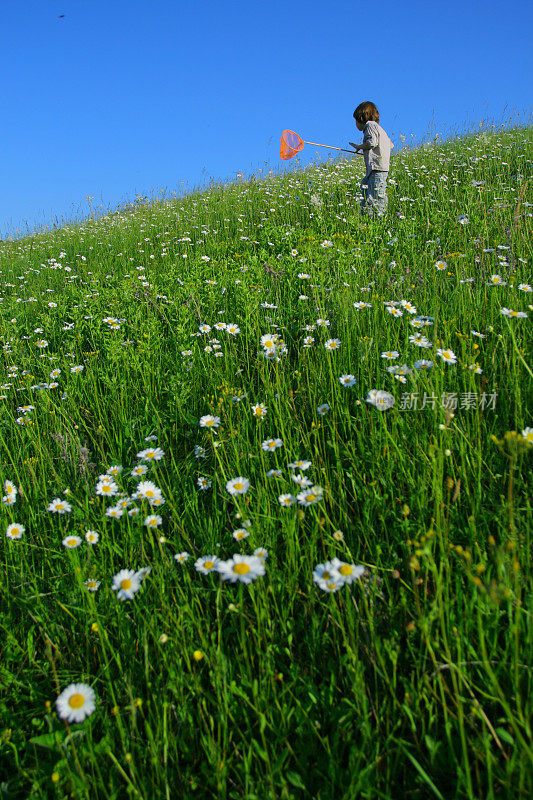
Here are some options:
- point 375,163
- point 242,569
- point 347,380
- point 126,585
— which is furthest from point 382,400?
point 375,163

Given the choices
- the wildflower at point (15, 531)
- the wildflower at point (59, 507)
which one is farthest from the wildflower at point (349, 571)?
the wildflower at point (15, 531)

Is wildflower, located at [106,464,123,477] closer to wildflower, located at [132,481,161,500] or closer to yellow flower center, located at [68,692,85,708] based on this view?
wildflower, located at [132,481,161,500]

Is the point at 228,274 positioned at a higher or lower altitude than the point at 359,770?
higher

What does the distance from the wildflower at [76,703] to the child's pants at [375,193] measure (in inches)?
261

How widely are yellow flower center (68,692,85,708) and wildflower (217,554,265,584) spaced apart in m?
0.48

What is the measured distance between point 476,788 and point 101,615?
3.80ft

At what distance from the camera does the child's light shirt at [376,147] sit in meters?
6.91

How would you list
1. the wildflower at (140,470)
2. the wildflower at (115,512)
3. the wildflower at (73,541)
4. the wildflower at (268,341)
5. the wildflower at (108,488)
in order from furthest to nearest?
1. the wildflower at (268,341)
2. the wildflower at (140,470)
3. the wildflower at (108,488)
4. the wildflower at (115,512)
5. the wildflower at (73,541)

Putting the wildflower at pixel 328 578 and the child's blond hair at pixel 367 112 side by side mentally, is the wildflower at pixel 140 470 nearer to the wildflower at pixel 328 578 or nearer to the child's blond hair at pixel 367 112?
the wildflower at pixel 328 578

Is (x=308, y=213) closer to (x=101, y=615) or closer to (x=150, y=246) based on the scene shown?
(x=150, y=246)

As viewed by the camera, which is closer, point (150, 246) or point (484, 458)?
point (484, 458)

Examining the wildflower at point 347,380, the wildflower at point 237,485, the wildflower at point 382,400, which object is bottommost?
the wildflower at point 237,485

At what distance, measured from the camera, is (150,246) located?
23.5ft

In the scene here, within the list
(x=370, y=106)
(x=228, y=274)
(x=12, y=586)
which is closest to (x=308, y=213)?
(x=370, y=106)
